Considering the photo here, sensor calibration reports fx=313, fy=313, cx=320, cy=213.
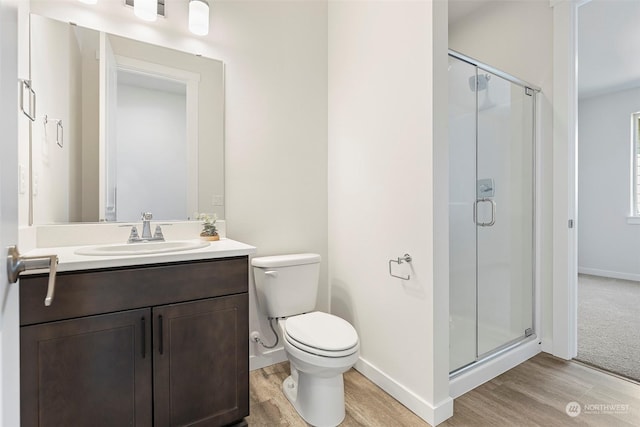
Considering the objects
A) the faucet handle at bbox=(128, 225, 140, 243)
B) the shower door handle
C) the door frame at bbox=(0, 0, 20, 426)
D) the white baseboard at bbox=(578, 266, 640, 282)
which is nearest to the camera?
the door frame at bbox=(0, 0, 20, 426)

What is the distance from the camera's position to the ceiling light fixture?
5.39 ft

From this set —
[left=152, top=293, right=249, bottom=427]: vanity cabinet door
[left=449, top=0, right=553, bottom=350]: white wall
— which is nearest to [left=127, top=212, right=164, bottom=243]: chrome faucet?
[left=152, top=293, right=249, bottom=427]: vanity cabinet door

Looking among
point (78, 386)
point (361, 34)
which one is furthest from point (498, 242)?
point (78, 386)

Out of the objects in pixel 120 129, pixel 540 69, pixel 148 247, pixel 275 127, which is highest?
pixel 540 69

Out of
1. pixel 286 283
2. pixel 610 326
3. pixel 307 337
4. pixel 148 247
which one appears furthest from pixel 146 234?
pixel 610 326

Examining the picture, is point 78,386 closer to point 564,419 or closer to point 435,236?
point 435,236

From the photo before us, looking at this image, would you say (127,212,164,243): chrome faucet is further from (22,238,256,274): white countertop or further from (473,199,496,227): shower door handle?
(473,199,496,227): shower door handle

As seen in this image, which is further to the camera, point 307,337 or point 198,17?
point 198,17

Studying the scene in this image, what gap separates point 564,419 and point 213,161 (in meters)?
2.31

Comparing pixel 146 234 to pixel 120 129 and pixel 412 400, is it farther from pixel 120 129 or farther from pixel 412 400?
pixel 412 400

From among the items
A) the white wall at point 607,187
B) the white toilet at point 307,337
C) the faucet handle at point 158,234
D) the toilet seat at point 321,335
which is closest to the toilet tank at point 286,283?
the white toilet at point 307,337

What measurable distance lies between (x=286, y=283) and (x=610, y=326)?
9.29 ft

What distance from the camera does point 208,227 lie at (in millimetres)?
1823

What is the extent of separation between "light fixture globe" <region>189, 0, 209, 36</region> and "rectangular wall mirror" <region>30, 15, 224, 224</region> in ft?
0.48
